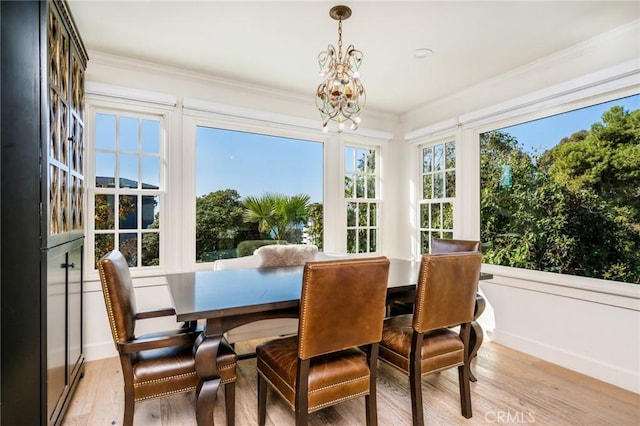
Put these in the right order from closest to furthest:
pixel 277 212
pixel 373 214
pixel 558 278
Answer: pixel 558 278
pixel 277 212
pixel 373 214

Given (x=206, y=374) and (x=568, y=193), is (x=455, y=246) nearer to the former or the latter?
(x=568, y=193)

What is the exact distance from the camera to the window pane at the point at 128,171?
304 centimetres

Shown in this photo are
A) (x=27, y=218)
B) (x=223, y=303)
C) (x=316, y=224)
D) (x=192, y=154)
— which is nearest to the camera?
(x=27, y=218)

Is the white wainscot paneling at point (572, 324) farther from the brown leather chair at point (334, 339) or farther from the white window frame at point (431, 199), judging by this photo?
the brown leather chair at point (334, 339)

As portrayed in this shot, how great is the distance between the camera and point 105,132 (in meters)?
2.97

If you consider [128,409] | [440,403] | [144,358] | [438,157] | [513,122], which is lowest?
[440,403]

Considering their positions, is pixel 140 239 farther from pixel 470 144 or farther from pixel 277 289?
pixel 470 144

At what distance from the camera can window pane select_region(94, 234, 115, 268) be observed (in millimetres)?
2924

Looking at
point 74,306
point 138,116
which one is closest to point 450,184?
point 138,116

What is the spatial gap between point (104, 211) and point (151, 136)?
82 centimetres

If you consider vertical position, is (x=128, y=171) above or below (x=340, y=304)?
above

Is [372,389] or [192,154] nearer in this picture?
[372,389]

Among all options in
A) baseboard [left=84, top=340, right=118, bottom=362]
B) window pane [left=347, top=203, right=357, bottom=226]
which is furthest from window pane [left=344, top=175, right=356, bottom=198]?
baseboard [left=84, top=340, right=118, bottom=362]

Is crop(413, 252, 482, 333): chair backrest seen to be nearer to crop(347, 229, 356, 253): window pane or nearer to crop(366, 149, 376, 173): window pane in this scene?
crop(347, 229, 356, 253): window pane
